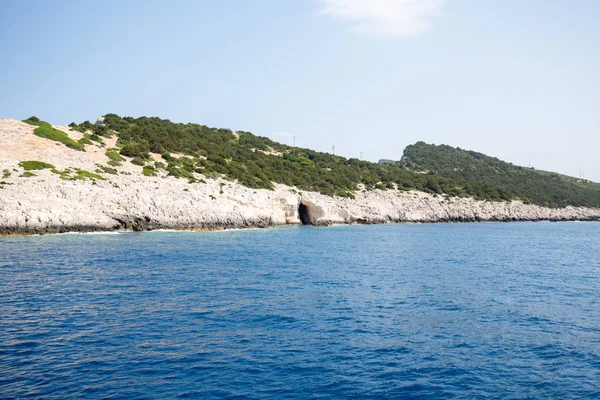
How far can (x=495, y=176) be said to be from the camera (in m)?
150

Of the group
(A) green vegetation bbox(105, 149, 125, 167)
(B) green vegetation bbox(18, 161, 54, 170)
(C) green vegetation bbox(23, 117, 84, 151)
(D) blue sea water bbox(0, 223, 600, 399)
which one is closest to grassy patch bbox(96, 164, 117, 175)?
(A) green vegetation bbox(105, 149, 125, 167)

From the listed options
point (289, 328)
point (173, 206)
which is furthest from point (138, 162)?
point (289, 328)

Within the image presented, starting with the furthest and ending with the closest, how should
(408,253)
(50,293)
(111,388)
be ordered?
(408,253) → (50,293) → (111,388)

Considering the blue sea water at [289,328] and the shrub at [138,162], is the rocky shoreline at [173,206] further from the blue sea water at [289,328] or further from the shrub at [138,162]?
the blue sea water at [289,328]

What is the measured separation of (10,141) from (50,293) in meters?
48.6

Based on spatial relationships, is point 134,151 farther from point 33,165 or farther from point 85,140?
point 33,165

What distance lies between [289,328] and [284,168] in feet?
256

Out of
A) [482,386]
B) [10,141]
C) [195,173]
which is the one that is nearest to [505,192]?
[195,173]

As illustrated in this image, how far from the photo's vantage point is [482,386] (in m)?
12.7

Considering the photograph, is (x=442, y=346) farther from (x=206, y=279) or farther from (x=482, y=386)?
(x=206, y=279)

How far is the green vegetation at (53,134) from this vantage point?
6594cm

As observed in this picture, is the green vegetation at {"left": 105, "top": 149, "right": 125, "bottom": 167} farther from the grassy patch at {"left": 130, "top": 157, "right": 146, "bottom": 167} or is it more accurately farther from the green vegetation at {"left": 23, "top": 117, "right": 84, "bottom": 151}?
the green vegetation at {"left": 23, "top": 117, "right": 84, "bottom": 151}

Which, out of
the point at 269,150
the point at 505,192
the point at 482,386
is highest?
the point at 269,150

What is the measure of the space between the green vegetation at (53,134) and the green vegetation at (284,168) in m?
4.74
